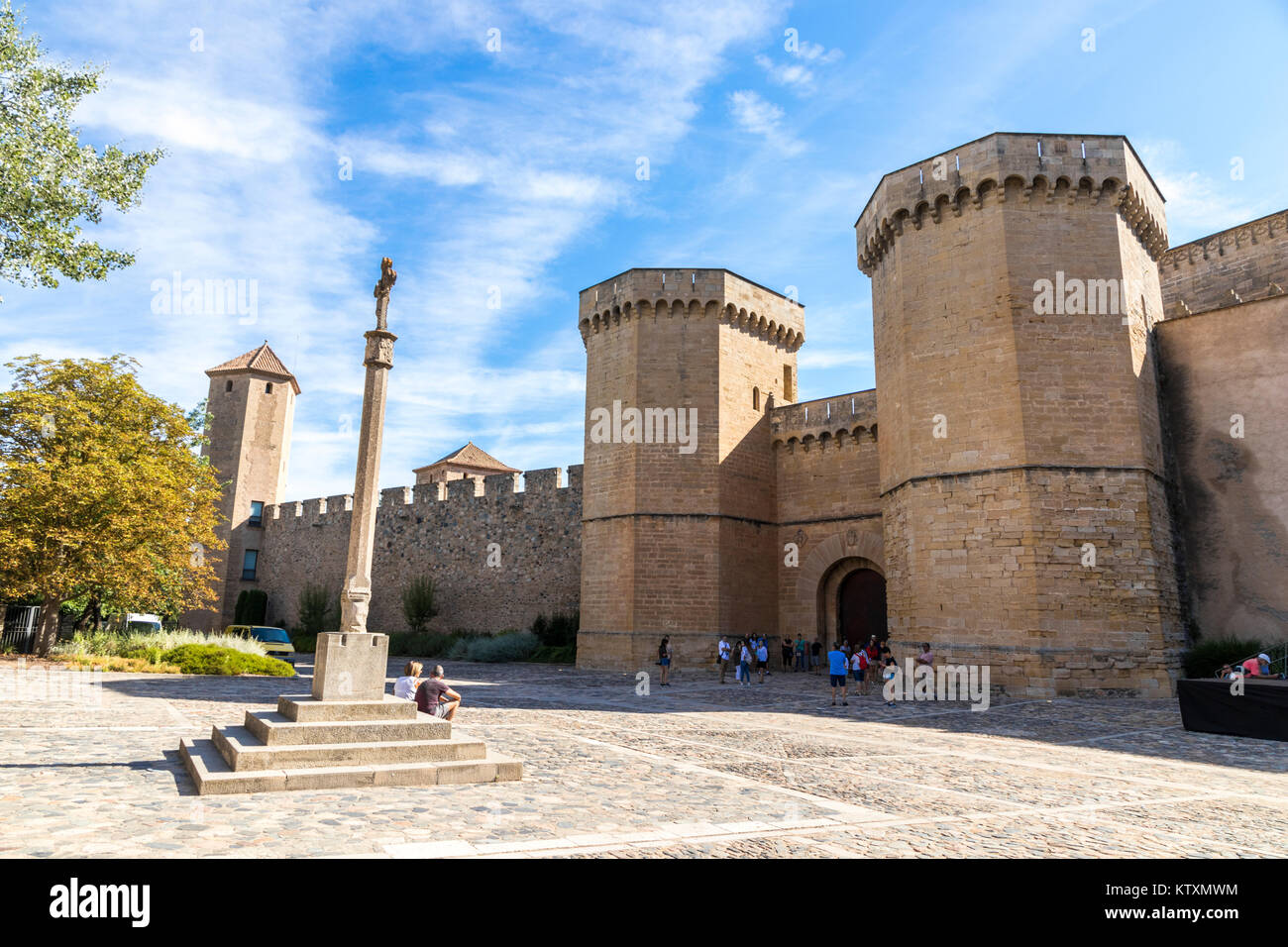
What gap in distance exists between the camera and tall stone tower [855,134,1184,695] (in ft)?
46.3

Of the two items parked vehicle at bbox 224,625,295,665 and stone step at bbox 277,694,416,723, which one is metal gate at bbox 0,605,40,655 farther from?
stone step at bbox 277,694,416,723

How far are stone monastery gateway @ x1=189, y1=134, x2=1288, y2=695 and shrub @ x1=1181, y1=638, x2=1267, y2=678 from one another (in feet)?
1.14

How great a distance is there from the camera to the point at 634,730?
991 cm

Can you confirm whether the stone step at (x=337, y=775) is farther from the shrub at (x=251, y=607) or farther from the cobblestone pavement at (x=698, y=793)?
the shrub at (x=251, y=607)

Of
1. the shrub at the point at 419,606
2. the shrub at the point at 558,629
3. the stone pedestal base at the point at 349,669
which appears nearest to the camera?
the stone pedestal base at the point at 349,669

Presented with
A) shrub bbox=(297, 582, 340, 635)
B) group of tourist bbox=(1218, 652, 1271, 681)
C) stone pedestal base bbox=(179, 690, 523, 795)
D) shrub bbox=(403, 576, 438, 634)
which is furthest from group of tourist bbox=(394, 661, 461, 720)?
shrub bbox=(297, 582, 340, 635)

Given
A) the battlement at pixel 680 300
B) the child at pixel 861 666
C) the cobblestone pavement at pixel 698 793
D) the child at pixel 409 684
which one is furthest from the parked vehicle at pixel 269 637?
the child at pixel 861 666

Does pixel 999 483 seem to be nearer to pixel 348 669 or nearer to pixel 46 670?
pixel 348 669

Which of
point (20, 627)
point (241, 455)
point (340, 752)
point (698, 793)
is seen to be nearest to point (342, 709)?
point (340, 752)

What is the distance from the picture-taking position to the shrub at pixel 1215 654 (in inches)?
553

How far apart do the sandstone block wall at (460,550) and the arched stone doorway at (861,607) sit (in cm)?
871

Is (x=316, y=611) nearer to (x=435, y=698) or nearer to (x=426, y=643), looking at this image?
(x=426, y=643)

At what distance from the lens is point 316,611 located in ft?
107
